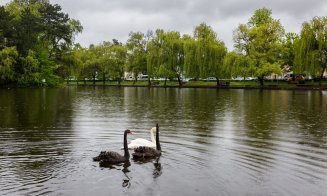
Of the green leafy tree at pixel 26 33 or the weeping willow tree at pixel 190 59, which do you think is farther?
the weeping willow tree at pixel 190 59

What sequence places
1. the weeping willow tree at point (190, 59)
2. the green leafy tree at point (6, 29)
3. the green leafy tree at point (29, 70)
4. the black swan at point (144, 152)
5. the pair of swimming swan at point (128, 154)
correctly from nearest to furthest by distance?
1. the pair of swimming swan at point (128, 154)
2. the black swan at point (144, 152)
3. the green leafy tree at point (6, 29)
4. the green leafy tree at point (29, 70)
5. the weeping willow tree at point (190, 59)

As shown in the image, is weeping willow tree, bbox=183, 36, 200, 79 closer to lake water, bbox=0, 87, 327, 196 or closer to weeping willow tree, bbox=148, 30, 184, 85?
weeping willow tree, bbox=148, 30, 184, 85

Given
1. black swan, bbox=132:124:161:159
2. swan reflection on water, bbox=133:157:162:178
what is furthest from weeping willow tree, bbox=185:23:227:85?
swan reflection on water, bbox=133:157:162:178

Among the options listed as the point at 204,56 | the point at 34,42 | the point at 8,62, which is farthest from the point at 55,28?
the point at 204,56

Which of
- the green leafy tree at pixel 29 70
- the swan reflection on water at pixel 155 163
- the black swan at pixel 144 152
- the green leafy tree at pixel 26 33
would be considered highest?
the green leafy tree at pixel 26 33

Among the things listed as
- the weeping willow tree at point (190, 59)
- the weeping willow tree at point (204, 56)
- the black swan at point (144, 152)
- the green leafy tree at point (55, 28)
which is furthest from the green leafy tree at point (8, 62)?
the black swan at point (144, 152)

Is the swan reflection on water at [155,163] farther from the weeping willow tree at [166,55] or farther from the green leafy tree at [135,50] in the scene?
the green leafy tree at [135,50]

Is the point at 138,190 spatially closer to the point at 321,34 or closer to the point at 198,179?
the point at 198,179

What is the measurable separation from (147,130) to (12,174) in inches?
361

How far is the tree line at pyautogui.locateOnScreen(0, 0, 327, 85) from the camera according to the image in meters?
63.2

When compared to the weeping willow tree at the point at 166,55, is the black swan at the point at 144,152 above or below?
below

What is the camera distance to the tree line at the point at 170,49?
63188 millimetres

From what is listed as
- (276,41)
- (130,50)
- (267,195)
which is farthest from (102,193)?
(130,50)

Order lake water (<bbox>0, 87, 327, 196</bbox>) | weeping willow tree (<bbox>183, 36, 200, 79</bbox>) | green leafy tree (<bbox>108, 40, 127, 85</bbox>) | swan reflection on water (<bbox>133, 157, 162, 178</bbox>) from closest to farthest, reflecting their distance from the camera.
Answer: lake water (<bbox>0, 87, 327, 196</bbox>), swan reflection on water (<bbox>133, 157, 162, 178</bbox>), weeping willow tree (<bbox>183, 36, 200, 79</bbox>), green leafy tree (<bbox>108, 40, 127, 85</bbox>)
